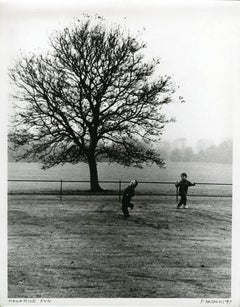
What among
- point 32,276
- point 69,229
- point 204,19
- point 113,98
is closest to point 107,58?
point 113,98

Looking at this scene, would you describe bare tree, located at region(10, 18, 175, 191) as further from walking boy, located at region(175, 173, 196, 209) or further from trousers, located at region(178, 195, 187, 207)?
trousers, located at region(178, 195, 187, 207)

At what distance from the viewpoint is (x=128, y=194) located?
5270mm

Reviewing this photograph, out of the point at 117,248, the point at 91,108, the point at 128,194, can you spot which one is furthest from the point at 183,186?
the point at 91,108

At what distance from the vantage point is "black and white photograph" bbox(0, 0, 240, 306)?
16.4 ft

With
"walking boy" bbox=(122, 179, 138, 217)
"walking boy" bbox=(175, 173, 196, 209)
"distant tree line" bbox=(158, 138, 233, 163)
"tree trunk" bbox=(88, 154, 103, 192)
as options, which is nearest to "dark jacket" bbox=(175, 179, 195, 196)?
"walking boy" bbox=(175, 173, 196, 209)

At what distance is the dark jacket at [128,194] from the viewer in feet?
17.1

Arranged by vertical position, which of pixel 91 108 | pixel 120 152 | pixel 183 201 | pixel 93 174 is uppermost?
pixel 91 108

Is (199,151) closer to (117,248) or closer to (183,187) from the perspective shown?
(183,187)

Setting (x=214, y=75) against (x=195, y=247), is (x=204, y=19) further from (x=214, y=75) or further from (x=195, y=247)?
(x=195, y=247)

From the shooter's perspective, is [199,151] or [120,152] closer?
[199,151]

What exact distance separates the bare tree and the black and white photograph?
1 cm

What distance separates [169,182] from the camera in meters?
5.32

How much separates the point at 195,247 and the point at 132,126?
135 cm

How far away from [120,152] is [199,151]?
0.80 meters
